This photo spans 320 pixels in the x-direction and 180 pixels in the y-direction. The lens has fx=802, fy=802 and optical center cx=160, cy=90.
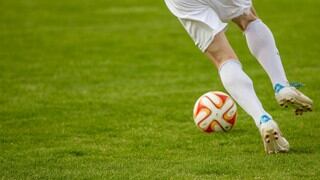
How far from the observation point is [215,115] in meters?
7.64

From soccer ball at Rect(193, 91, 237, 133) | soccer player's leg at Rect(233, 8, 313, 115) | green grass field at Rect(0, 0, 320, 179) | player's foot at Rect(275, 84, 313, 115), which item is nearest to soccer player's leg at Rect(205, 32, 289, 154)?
green grass field at Rect(0, 0, 320, 179)

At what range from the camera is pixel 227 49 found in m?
6.77

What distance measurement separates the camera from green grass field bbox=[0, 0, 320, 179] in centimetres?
638

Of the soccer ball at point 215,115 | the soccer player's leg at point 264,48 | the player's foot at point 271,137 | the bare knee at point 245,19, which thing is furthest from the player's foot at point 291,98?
the soccer ball at point 215,115

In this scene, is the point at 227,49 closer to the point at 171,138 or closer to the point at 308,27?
the point at 171,138

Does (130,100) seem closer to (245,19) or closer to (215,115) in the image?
(215,115)

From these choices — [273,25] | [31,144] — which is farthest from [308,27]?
[31,144]

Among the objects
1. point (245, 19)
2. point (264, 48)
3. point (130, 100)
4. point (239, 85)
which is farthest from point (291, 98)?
point (130, 100)

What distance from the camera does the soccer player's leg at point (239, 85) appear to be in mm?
6574

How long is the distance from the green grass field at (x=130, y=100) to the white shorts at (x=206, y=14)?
1.01 metres

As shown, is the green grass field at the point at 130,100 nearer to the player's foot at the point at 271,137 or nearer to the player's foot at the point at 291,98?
the player's foot at the point at 271,137

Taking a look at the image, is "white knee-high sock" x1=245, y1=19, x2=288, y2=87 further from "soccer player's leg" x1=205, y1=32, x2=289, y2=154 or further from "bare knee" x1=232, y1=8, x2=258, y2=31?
"soccer player's leg" x1=205, y1=32, x2=289, y2=154

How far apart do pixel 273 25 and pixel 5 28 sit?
5.63m

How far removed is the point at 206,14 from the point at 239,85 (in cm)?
65
